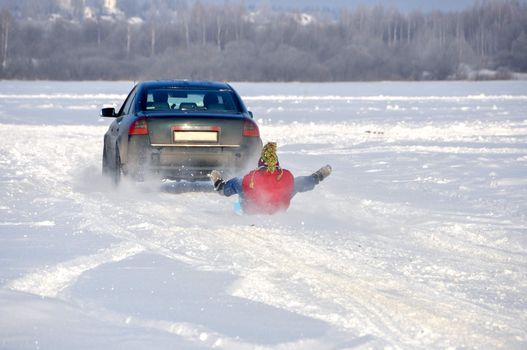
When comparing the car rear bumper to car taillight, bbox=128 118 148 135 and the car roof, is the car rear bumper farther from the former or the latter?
the car roof

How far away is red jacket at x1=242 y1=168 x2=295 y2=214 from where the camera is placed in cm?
991

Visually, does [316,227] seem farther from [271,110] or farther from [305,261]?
[271,110]

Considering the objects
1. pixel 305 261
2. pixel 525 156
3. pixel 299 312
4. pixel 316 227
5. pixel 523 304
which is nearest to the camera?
pixel 299 312

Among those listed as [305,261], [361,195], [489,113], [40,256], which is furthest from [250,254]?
[489,113]

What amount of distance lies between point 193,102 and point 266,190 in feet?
9.80

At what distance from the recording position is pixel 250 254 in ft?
26.0

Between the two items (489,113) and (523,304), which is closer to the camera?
(523,304)

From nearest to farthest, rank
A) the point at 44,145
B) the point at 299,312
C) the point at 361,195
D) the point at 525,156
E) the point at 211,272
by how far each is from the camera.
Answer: the point at 299,312 → the point at 211,272 → the point at 361,195 → the point at 525,156 → the point at 44,145

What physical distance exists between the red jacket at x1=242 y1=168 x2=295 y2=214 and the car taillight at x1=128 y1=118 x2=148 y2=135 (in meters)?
2.32

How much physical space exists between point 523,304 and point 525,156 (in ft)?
40.9

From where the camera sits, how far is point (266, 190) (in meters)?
9.91

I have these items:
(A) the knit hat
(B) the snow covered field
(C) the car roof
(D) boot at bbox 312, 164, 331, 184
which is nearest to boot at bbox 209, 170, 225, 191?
(B) the snow covered field

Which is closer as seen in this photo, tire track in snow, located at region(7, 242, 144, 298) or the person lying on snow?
tire track in snow, located at region(7, 242, 144, 298)

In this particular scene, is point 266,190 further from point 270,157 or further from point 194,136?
point 194,136
